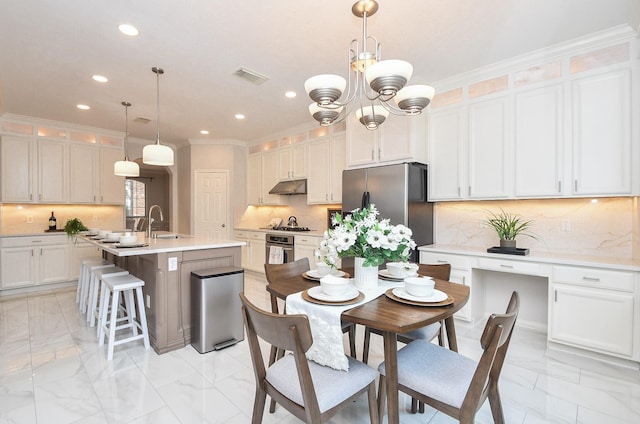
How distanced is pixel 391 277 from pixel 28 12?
3402 millimetres

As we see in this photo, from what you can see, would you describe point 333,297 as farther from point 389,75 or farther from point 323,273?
point 389,75

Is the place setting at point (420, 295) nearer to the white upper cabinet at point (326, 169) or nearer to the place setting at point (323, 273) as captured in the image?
the place setting at point (323, 273)

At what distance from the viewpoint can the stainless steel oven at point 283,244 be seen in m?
4.99

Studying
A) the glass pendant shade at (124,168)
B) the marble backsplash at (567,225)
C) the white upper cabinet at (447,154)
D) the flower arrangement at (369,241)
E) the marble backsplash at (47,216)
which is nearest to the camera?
the flower arrangement at (369,241)

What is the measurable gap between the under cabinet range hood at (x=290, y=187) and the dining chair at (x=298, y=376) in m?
3.90

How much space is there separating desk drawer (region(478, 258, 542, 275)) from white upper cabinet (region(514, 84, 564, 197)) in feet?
2.26

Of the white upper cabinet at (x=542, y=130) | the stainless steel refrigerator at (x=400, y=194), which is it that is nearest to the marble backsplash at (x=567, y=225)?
the white upper cabinet at (x=542, y=130)

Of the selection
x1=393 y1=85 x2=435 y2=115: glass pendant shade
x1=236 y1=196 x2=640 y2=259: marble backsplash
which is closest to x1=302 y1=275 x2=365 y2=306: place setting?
x1=393 y1=85 x2=435 y2=115: glass pendant shade

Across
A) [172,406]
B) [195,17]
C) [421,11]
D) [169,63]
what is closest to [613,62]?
[421,11]

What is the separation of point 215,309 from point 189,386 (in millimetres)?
691

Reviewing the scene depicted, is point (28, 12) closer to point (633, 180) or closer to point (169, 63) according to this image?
point (169, 63)

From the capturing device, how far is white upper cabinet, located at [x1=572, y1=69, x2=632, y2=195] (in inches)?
98.0

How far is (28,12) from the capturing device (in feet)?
7.52

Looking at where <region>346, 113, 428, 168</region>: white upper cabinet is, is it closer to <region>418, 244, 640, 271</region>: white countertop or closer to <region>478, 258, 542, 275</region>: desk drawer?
<region>418, 244, 640, 271</region>: white countertop
